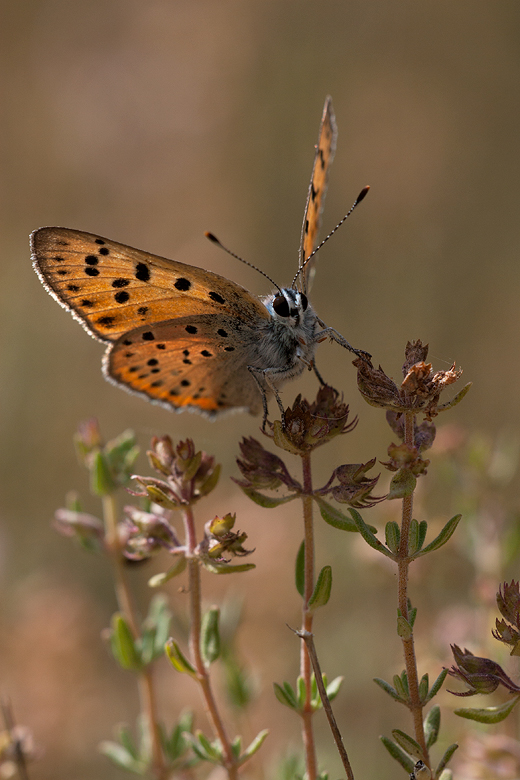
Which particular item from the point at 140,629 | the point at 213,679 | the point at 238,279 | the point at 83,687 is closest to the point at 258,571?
the point at 213,679

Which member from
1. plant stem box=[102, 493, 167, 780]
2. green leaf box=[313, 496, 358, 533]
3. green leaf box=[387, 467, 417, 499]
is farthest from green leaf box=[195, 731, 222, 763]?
green leaf box=[387, 467, 417, 499]

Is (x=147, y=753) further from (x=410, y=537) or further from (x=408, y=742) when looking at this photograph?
(x=410, y=537)

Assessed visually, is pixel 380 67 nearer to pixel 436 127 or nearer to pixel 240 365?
pixel 436 127

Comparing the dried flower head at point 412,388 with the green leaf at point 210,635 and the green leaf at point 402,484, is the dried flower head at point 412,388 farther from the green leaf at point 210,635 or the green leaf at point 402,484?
the green leaf at point 210,635

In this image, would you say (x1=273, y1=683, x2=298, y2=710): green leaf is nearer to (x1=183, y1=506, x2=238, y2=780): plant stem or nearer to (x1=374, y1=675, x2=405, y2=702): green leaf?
(x1=183, y1=506, x2=238, y2=780): plant stem

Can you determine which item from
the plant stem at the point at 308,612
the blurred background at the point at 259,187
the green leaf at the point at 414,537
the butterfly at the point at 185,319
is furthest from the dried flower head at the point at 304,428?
the blurred background at the point at 259,187

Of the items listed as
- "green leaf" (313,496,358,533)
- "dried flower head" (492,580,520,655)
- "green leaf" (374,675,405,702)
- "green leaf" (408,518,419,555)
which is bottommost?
"green leaf" (374,675,405,702)

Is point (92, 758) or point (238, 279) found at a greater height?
point (238, 279)
